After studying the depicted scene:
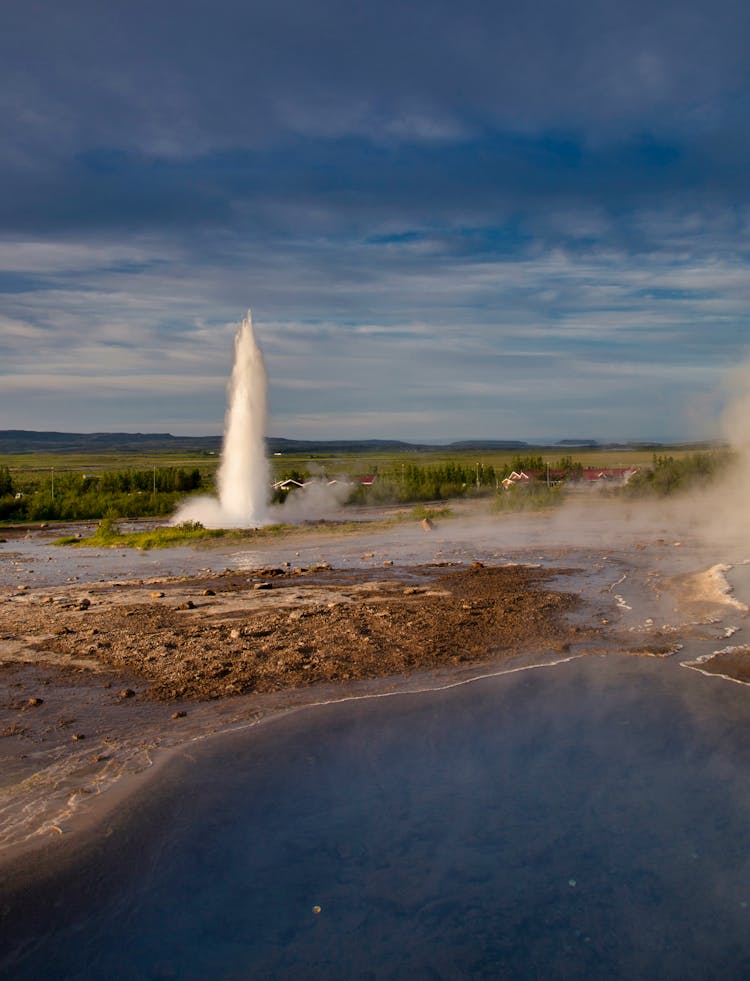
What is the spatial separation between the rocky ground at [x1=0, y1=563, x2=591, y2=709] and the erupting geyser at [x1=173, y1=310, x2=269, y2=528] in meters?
12.5

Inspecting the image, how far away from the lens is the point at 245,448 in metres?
25.9

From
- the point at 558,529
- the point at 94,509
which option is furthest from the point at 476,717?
the point at 94,509

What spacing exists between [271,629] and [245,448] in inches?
667

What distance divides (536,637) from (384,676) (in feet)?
7.32

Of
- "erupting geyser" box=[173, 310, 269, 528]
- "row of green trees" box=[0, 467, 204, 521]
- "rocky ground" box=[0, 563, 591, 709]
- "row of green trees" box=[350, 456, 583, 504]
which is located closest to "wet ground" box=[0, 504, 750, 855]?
"rocky ground" box=[0, 563, 591, 709]

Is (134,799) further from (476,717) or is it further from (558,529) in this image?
(558,529)

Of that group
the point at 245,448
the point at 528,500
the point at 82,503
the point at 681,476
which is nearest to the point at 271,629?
the point at 245,448

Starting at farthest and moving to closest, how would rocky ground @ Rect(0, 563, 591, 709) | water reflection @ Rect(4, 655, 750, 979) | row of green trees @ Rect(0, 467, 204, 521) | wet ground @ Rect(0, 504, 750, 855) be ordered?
row of green trees @ Rect(0, 467, 204, 521), rocky ground @ Rect(0, 563, 591, 709), wet ground @ Rect(0, 504, 750, 855), water reflection @ Rect(4, 655, 750, 979)

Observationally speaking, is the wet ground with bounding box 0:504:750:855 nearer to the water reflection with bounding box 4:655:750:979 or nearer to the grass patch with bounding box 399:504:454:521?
the water reflection with bounding box 4:655:750:979

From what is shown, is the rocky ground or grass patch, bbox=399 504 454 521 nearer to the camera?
the rocky ground

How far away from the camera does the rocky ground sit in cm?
786

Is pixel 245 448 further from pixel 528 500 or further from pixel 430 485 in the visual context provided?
pixel 430 485

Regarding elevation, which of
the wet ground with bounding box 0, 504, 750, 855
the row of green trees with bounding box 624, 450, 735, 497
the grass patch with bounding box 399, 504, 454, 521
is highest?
the row of green trees with bounding box 624, 450, 735, 497

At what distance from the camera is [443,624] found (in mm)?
9758
